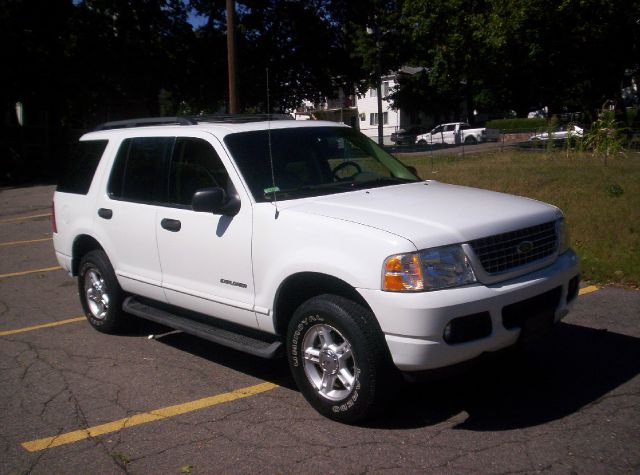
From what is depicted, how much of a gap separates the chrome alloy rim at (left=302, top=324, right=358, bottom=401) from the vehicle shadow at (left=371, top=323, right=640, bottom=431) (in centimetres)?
32

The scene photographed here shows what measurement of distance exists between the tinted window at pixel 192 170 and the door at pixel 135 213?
153 millimetres

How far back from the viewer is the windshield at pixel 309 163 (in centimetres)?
532

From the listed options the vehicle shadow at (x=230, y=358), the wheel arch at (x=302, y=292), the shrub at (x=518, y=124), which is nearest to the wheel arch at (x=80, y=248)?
the vehicle shadow at (x=230, y=358)

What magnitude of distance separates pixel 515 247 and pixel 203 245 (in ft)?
7.35

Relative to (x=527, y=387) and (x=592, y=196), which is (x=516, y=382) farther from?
(x=592, y=196)

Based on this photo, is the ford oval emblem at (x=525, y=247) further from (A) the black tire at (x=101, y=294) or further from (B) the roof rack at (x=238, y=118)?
(A) the black tire at (x=101, y=294)

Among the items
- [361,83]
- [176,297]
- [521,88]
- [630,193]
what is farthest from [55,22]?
[176,297]

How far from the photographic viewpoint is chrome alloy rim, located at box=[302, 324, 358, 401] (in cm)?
457

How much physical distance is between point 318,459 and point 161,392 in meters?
1.68

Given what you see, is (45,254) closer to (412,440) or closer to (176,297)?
(176,297)

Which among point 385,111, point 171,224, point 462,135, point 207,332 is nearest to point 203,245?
point 171,224

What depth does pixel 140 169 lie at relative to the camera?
6.28m

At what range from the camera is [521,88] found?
113 ft

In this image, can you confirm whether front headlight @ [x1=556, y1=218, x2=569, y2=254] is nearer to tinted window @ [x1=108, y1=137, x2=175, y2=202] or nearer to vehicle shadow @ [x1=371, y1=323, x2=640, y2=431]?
vehicle shadow @ [x1=371, y1=323, x2=640, y2=431]
